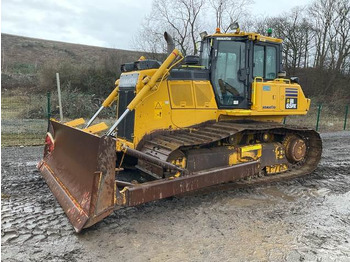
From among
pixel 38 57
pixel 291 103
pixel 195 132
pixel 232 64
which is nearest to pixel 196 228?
pixel 195 132

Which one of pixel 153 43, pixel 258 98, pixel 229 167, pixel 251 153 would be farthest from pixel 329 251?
pixel 153 43

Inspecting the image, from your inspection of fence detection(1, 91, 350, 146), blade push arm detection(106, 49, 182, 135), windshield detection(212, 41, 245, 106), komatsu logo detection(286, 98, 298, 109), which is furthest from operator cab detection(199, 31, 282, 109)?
fence detection(1, 91, 350, 146)

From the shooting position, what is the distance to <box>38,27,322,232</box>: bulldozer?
171 inches

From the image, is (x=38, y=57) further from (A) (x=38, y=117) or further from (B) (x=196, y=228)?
(B) (x=196, y=228)

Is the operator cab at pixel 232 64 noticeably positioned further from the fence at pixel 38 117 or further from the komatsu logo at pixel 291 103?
the fence at pixel 38 117

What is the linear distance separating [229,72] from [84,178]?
3310 mm

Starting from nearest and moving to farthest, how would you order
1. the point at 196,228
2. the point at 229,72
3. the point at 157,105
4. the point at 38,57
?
the point at 196,228, the point at 157,105, the point at 229,72, the point at 38,57

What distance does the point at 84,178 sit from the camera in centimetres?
406

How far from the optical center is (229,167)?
5.05 meters

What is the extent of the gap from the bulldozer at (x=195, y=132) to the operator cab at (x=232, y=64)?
18 mm

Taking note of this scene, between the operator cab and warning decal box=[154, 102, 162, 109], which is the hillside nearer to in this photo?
the operator cab

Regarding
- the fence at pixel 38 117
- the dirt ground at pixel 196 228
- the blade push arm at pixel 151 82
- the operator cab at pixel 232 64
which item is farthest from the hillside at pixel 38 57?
the dirt ground at pixel 196 228

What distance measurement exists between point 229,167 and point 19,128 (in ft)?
28.0

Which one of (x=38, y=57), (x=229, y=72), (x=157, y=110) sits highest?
(x=38, y=57)
